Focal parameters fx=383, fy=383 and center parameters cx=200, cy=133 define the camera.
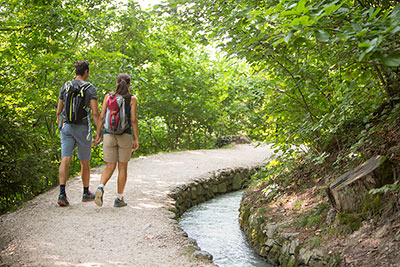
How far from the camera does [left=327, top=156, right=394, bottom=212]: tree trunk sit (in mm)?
3771

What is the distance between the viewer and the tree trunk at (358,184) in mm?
3771

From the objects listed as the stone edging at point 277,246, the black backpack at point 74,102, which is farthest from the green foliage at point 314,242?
the black backpack at point 74,102

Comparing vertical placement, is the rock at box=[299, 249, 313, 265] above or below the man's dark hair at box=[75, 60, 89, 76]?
below

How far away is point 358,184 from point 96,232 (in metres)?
3.05

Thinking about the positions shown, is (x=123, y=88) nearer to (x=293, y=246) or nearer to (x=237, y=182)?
(x=293, y=246)

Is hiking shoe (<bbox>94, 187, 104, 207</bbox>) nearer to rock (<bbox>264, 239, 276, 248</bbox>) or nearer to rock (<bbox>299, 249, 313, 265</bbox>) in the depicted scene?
rock (<bbox>264, 239, 276, 248</bbox>)

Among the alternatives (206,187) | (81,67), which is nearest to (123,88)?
(81,67)

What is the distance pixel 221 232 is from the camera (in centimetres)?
587

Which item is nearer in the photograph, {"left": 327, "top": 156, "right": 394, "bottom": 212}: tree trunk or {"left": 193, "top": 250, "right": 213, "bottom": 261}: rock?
{"left": 327, "top": 156, "right": 394, "bottom": 212}: tree trunk

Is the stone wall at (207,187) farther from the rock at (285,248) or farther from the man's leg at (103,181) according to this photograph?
the rock at (285,248)

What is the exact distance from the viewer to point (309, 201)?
4988 millimetres

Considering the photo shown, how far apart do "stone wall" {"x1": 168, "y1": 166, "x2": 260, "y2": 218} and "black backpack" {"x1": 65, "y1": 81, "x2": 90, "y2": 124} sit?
2117 millimetres

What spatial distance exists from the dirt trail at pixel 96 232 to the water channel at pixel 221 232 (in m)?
0.55

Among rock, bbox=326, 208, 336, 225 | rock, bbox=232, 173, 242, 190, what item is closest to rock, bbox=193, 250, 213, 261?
rock, bbox=326, 208, 336, 225
